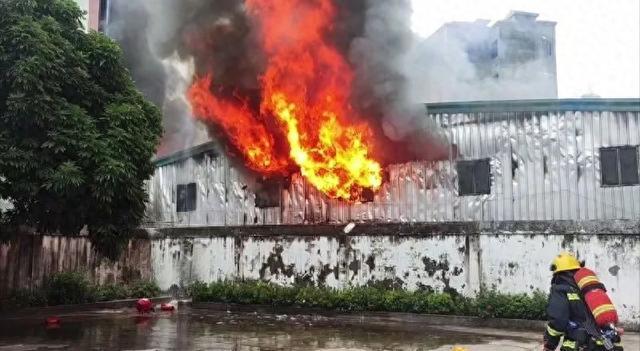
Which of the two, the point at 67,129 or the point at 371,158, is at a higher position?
the point at 371,158

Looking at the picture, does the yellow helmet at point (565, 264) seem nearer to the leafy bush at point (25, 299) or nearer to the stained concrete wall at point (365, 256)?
the stained concrete wall at point (365, 256)

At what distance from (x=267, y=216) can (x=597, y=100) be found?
841cm

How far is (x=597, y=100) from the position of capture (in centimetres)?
1256

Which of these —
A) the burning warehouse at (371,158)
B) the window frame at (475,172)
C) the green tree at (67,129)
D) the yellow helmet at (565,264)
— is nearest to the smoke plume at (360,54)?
the burning warehouse at (371,158)

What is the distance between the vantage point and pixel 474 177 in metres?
13.3

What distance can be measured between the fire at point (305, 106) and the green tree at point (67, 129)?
12.7 ft

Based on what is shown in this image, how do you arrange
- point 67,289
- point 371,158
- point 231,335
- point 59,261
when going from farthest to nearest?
point 371,158 < point 59,261 < point 67,289 < point 231,335

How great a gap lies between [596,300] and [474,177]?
836 centimetres

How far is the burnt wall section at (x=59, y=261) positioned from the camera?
12.5 meters

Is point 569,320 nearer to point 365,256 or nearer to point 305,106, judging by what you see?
point 365,256

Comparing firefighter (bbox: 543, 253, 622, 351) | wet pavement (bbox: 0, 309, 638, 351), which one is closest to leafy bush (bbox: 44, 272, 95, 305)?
wet pavement (bbox: 0, 309, 638, 351)

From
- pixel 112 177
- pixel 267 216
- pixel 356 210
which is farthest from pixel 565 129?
pixel 112 177

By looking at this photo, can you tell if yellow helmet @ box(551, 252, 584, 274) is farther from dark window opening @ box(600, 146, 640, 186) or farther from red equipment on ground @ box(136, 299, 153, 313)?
red equipment on ground @ box(136, 299, 153, 313)

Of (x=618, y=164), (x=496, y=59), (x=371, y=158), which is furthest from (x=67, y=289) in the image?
(x=496, y=59)
